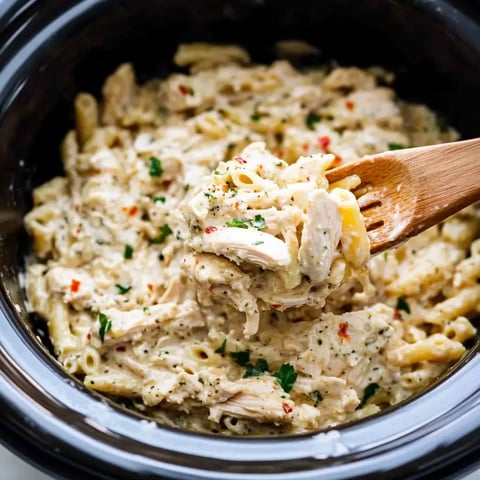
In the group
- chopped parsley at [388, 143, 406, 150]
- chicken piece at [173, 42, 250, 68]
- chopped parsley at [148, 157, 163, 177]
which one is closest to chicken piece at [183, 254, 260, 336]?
chopped parsley at [148, 157, 163, 177]

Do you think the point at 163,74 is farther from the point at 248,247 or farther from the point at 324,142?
the point at 248,247

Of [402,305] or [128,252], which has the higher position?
[402,305]

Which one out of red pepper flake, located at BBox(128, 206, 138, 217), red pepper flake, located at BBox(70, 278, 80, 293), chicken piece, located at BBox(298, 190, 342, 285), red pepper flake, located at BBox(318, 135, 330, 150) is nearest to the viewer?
chicken piece, located at BBox(298, 190, 342, 285)

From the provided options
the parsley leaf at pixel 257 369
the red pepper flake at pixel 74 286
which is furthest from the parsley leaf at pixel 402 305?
the red pepper flake at pixel 74 286

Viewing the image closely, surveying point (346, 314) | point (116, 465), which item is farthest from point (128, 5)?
point (116, 465)

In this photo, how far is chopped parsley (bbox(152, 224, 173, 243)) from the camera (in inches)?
106

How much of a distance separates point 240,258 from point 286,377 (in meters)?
0.35

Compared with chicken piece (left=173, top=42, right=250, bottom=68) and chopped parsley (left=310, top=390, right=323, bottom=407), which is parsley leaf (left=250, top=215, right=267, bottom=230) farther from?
chicken piece (left=173, top=42, right=250, bottom=68)

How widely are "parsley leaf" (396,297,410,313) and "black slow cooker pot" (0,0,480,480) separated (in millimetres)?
198

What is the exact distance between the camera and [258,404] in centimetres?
240

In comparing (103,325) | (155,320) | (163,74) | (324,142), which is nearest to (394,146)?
(324,142)

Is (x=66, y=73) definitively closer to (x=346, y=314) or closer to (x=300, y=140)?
(x=300, y=140)

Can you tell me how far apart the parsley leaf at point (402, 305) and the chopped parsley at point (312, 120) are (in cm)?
58

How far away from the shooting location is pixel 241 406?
7.94 feet
